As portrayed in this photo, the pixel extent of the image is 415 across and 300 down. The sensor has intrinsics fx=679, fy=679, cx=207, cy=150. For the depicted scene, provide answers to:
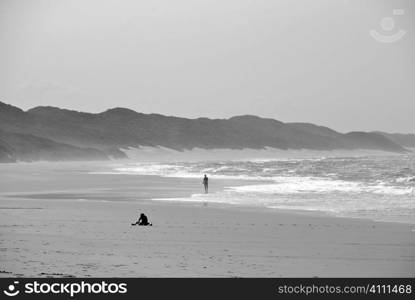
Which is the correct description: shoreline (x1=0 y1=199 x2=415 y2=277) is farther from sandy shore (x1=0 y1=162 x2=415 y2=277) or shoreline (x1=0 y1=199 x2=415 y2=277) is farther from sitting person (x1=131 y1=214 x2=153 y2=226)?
sitting person (x1=131 y1=214 x2=153 y2=226)

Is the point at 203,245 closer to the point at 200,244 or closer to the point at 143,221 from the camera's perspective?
the point at 200,244

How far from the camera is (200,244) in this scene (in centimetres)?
1402

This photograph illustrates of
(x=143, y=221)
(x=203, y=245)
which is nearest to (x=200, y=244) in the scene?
(x=203, y=245)

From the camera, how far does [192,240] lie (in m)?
14.7

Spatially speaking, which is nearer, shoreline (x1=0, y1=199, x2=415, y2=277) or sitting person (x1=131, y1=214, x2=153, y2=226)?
shoreline (x1=0, y1=199, x2=415, y2=277)

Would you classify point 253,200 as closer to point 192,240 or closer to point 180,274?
point 192,240

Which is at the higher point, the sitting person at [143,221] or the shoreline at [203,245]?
the sitting person at [143,221]

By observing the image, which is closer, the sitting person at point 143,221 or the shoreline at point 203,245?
the shoreline at point 203,245

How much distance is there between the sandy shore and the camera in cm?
1114

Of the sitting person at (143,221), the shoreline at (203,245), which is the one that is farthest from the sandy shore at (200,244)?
the sitting person at (143,221)

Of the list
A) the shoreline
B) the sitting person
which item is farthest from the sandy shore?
the sitting person

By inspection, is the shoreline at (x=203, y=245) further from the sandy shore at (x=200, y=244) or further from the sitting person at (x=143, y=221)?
the sitting person at (x=143, y=221)

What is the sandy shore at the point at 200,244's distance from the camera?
11.1 metres

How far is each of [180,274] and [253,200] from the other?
15530 millimetres
